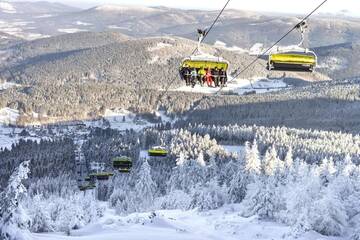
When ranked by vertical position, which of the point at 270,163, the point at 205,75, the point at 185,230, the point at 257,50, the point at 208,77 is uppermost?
the point at 257,50

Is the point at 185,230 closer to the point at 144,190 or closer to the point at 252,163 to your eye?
the point at 252,163

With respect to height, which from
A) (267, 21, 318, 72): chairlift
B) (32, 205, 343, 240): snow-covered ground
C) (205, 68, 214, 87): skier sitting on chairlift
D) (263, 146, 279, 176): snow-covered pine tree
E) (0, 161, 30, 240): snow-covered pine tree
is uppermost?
(267, 21, 318, 72): chairlift

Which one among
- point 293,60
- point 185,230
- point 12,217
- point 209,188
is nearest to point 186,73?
point 293,60

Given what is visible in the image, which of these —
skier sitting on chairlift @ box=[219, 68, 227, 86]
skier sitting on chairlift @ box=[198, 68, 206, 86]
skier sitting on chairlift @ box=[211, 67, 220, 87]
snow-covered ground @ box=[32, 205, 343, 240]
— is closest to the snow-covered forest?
snow-covered ground @ box=[32, 205, 343, 240]

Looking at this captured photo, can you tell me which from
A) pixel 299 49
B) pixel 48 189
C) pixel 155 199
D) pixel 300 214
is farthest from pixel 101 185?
pixel 299 49

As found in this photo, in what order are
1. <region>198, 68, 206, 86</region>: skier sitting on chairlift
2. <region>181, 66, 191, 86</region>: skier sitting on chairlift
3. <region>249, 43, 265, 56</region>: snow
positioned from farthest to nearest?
<region>181, 66, 191, 86</region>: skier sitting on chairlift < <region>198, 68, 206, 86</region>: skier sitting on chairlift < <region>249, 43, 265, 56</region>: snow

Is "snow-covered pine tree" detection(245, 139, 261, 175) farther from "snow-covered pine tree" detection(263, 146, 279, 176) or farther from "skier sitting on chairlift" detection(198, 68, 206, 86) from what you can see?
"skier sitting on chairlift" detection(198, 68, 206, 86)

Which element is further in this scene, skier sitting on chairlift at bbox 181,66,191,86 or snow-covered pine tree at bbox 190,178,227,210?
snow-covered pine tree at bbox 190,178,227,210
